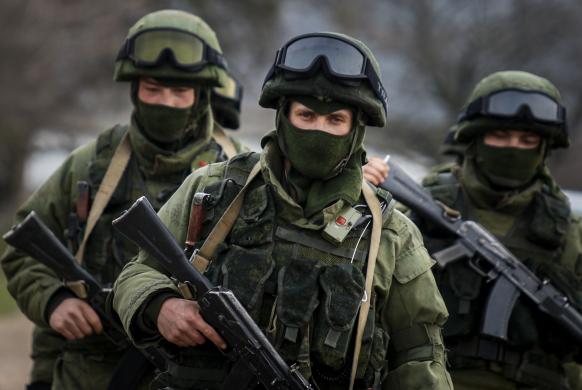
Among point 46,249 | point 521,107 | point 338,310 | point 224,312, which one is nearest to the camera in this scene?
point 224,312

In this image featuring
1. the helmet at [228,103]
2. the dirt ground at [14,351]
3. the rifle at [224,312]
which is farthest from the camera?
the dirt ground at [14,351]

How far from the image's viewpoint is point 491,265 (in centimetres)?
632

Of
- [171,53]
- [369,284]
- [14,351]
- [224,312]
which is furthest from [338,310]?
[14,351]

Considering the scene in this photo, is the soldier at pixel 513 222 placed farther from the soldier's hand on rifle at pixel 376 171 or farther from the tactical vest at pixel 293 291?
the tactical vest at pixel 293 291

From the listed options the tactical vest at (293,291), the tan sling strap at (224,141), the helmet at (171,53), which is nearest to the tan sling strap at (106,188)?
the helmet at (171,53)

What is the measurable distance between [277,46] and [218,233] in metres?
18.9

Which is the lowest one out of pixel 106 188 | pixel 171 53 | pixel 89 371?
pixel 89 371

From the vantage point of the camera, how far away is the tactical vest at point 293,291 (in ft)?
15.0

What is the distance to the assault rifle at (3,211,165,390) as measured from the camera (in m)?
Result: 5.45

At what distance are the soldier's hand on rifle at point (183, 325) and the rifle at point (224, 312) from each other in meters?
0.03

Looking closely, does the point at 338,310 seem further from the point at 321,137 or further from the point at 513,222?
the point at 513,222

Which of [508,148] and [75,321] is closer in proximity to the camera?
[75,321]

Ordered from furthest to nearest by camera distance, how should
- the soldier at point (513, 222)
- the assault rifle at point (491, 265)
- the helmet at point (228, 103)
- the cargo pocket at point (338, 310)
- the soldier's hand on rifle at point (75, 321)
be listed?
1. the helmet at point (228, 103)
2. the soldier at point (513, 222)
3. the assault rifle at point (491, 265)
4. the soldier's hand on rifle at point (75, 321)
5. the cargo pocket at point (338, 310)

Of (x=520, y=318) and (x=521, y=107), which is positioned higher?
(x=521, y=107)
